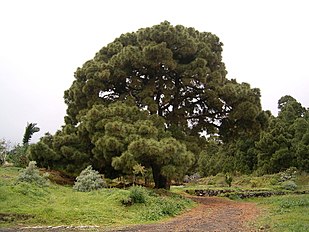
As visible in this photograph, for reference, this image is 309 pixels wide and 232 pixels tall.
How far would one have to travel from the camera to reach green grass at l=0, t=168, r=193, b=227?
11.1 m

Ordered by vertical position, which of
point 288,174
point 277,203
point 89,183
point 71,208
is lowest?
point 277,203

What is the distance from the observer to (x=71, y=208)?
12.3 metres

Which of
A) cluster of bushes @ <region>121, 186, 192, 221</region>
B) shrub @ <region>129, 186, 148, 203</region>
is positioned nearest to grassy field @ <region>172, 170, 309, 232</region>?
cluster of bushes @ <region>121, 186, 192, 221</region>

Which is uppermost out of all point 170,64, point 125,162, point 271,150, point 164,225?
point 170,64

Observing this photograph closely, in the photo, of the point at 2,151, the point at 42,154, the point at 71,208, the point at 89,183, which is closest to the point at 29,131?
the point at 2,151

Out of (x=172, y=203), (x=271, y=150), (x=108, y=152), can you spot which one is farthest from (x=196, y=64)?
(x=271, y=150)

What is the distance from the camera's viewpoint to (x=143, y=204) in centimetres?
1422

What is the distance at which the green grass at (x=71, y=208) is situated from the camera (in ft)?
36.6

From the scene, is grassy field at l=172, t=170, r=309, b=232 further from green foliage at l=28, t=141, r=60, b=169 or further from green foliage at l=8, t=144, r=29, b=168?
green foliage at l=8, t=144, r=29, b=168

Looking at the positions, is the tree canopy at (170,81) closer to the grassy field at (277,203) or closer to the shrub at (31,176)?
the grassy field at (277,203)

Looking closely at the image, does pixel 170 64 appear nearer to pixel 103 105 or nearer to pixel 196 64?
pixel 196 64

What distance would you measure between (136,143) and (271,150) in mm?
24383

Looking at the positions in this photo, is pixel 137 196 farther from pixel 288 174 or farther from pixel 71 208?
pixel 288 174


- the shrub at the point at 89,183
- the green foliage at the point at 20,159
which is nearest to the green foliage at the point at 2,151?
the green foliage at the point at 20,159
